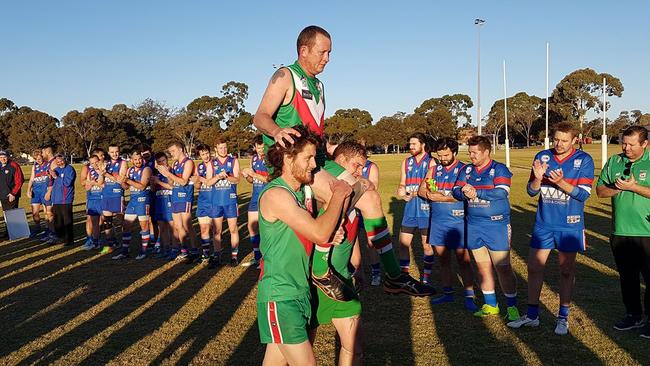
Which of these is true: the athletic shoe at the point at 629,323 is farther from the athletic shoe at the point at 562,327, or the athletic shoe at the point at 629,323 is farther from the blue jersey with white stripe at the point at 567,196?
the blue jersey with white stripe at the point at 567,196

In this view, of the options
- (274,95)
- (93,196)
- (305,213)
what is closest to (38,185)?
(93,196)

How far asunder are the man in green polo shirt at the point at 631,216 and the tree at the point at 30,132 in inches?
3426

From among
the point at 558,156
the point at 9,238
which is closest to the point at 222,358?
the point at 558,156

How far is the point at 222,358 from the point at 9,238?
10698 millimetres

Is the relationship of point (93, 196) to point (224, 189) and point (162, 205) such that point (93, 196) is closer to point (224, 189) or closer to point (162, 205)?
point (162, 205)

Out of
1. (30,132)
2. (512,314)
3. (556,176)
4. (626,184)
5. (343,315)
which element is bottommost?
(512,314)

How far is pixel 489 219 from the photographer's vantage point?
→ 5.96 m

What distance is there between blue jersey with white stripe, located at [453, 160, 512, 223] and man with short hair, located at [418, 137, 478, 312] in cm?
59

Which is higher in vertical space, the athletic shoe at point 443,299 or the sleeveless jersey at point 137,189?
the sleeveless jersey at point 137,189

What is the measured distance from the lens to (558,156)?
577 centimetres

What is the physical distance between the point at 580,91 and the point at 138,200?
79.4 m

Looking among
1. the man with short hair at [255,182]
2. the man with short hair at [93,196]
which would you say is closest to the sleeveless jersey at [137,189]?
the man with short hair at [93,196]

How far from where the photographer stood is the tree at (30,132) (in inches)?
3125

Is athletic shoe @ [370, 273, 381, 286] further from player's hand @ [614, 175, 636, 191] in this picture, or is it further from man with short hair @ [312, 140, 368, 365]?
man with short hair @ [312, 140, 368, 365]
